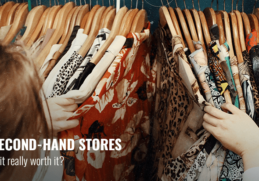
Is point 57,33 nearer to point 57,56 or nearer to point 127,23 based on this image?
point 57,56

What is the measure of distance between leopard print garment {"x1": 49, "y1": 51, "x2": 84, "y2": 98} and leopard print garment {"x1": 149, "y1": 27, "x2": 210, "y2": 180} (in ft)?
0.88

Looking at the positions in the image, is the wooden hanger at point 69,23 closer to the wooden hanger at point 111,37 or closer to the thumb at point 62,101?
the wooden hanger at point 111,37

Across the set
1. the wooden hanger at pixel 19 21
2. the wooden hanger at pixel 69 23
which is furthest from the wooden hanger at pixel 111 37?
the wooden hanger at pixel 19 21

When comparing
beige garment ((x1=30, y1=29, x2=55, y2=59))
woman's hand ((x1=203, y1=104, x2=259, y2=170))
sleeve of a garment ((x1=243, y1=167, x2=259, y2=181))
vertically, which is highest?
beige garment ((x1=30, y1=29, x2=55, y2=59))

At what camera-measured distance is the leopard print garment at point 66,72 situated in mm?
405

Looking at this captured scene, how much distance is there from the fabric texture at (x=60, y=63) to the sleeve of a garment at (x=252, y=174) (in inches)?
17.8

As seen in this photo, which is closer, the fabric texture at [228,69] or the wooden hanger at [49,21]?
the fabric texture at [228,69]

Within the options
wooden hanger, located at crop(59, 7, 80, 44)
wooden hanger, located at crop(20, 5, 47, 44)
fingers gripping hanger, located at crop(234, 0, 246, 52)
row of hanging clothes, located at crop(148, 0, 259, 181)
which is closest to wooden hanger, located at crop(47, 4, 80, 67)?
wooden hanger, located at crop(59, 7, 80, 44)

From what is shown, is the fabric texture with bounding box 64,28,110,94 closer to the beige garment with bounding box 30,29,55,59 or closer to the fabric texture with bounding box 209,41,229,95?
the beige garment with bounding box 30,29,55,59

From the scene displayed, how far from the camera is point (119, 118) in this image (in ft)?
1.60

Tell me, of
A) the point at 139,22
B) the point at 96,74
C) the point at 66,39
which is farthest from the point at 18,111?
the point at 139,22

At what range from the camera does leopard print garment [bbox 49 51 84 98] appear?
1.33 ft

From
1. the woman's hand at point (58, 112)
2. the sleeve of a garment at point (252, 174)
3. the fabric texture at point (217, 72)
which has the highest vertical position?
the fabric texture at point (217, 72)

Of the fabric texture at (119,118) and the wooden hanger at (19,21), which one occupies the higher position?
the wooden hanger at (19,21)
